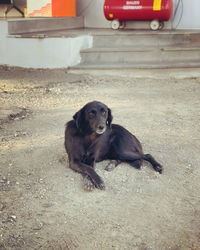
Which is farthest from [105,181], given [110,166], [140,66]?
[140,66]

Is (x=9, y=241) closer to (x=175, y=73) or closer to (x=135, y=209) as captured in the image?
(x=135, y=209)

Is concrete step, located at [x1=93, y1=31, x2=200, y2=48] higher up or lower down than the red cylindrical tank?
lower down

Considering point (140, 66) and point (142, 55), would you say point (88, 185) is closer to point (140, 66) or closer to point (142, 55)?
point (140, 66)

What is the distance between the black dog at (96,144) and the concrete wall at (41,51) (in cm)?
418

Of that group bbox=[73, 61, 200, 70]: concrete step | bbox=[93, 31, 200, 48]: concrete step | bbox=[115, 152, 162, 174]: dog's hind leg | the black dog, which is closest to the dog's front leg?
the black dog

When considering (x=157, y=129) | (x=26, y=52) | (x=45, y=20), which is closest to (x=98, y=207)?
(x=157, y=129)

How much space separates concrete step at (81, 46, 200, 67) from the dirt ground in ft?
6.06

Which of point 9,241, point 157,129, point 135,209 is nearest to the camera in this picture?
point 9,241

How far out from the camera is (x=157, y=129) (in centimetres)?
504

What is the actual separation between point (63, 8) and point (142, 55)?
268 centimetres

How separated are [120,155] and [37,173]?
847 mm

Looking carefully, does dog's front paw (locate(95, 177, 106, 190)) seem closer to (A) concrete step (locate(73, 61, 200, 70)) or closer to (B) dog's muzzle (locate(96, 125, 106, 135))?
(B) dog's muzzle (locate(96, 125, 106, 135))

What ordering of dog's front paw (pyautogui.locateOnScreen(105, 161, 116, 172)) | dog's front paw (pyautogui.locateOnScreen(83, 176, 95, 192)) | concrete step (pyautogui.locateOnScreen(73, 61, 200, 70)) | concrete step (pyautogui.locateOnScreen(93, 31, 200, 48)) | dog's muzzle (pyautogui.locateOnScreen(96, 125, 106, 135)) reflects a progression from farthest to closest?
1. concrete step (pyautogui.locateOnScreen(93, 31, 200, 48))
2. concrete step (pyautogui.locateOnScreen(73, 61, 200, 70))
3. dog's front paw (pyautogui.locateOnScreen(105, 161, 116, 172))
4. dog's muzzle (pyautogui.locateOnScreen(96, 125, 106, 135))
5. dog's front paw (pyautogui.locateOnScreen(83, 176, 95, 192))

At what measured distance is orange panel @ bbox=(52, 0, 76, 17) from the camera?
368 inches
